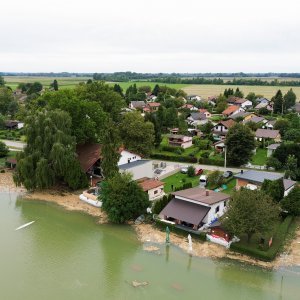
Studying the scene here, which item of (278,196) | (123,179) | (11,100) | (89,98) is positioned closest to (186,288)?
(123,179)

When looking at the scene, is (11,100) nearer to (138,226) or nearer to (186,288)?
(138,226)

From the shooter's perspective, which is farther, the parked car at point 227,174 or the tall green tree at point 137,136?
the tall green tree at point 137,136

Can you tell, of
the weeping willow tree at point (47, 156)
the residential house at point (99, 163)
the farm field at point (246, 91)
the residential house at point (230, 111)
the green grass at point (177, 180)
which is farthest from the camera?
the farm field at point (246, 91)

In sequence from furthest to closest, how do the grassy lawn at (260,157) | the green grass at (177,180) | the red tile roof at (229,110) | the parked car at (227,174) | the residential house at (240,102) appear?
1. the residential house at (240,102)
2. the red tile roof at (229,110)
3. the grassy lawn at (260,157)
4. the parked car at (227,174)
5. the green grass at (177,180)

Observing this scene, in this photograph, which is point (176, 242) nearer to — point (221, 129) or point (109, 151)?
point (109, 151)

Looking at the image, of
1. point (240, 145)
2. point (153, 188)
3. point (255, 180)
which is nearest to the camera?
point (255, 180)

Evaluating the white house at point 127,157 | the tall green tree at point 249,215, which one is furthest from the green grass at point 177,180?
the tall green tree at point 249,215

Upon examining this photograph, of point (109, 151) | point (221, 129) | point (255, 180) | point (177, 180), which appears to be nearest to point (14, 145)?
point (109, 151)

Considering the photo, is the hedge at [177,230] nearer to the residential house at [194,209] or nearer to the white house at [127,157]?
the residential house at [194,209]
